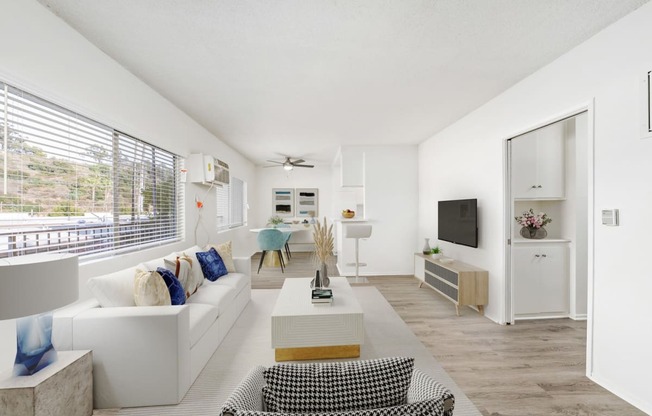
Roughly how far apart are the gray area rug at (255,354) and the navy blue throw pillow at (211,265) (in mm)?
565

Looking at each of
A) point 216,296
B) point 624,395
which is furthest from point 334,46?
point 624,395

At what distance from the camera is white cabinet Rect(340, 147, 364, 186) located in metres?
5.51

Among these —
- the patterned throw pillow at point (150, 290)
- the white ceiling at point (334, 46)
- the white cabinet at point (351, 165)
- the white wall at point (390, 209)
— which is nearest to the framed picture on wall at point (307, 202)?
the white cabinet at point (351, 165)

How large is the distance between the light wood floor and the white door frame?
8.8 inches

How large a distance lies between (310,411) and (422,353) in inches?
82.2

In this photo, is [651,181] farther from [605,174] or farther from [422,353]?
[422,353]

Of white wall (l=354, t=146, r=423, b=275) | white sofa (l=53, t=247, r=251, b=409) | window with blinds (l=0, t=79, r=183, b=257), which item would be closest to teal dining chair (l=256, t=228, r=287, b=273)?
white wall (l=354, t=146, r=423, b=275)

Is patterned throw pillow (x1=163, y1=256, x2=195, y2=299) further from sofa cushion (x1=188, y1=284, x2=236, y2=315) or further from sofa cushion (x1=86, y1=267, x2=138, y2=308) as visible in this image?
sofa cushion (x1=86, y1=267, x2=138, y2=308)

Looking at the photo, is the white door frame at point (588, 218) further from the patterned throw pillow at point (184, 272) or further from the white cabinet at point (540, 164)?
the patterned throw pillow at point (184, 272)

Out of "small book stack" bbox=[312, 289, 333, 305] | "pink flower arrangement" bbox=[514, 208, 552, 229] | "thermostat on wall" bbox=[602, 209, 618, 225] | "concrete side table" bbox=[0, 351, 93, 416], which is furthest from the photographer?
"pink flower arrangement" bbox=[514, 208, 552, 229]

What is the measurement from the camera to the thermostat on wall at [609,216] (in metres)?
2.03

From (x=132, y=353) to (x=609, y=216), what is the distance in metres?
3.35

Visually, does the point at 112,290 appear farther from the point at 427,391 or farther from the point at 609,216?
the point at 609,216

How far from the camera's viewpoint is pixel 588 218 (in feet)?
7.61
